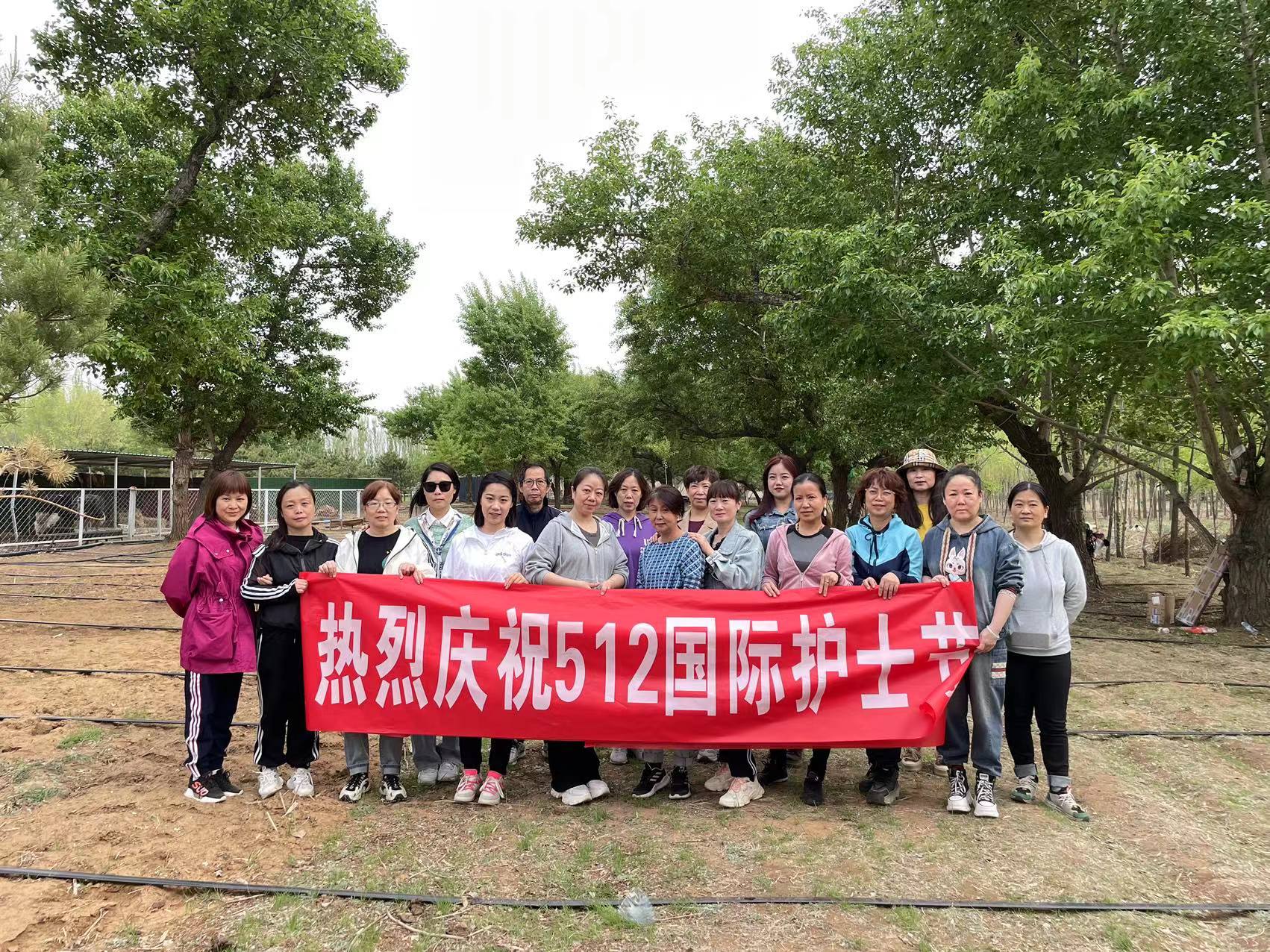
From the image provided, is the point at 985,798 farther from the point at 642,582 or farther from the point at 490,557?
the point at 490,557

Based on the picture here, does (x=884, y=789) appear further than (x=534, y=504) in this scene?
No

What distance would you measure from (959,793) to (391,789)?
2.81m

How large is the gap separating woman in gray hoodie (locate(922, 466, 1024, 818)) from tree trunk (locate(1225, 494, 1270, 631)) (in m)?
7.39

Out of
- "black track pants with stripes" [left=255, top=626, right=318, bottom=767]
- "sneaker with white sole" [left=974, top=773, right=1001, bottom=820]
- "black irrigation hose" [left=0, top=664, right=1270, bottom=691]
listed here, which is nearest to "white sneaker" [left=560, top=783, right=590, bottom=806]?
"black track pants with stripes" [left=255, top=626, right=318, bottom=767]

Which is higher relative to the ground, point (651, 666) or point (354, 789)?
point (651, 666)

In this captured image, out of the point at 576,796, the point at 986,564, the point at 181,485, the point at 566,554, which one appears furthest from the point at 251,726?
the point at 181,485

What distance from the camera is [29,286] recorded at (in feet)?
19.4

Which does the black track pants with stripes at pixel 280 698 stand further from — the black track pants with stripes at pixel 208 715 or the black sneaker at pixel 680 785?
the black sneaker at pixel 680 785

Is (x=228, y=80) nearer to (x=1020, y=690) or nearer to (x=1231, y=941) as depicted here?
(x=1020, y=690)

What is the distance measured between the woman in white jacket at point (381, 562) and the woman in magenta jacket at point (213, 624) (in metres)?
0.44

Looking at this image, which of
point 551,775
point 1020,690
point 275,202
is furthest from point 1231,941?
point 275,202

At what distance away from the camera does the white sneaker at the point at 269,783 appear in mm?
3635

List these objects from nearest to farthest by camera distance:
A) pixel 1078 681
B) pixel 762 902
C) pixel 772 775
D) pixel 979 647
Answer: pixel 762 902 → pixel 979 647 → pixel 772 775 → pixel 1078 681

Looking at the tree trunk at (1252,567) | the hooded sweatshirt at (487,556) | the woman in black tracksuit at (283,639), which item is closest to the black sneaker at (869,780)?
the hooded sweatshirt at (487,556)
